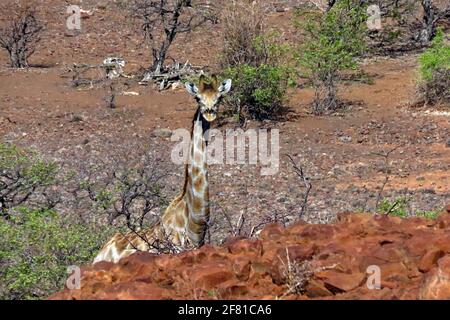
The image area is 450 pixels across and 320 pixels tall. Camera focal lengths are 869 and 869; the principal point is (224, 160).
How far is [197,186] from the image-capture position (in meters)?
6.76

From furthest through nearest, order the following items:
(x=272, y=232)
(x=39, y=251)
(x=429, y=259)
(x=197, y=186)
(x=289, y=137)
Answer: (x=289, y=137) < (x=39, y=251) < (x=197, y=186) < (x=272, y=232) < (x=429, y=259)

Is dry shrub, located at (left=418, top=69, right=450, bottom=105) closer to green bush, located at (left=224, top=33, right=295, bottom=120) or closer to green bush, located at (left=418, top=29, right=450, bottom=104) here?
green bush, located at (left=418, top=29, right=450, bottom=104)

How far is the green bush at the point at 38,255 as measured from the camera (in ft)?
21.1

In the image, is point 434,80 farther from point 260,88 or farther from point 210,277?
point 210,277

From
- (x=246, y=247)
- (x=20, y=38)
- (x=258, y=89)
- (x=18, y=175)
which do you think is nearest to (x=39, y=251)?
(x=18, y=175)

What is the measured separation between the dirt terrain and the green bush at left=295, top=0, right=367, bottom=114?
14.5 inches

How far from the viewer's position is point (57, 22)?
2248 centimetres

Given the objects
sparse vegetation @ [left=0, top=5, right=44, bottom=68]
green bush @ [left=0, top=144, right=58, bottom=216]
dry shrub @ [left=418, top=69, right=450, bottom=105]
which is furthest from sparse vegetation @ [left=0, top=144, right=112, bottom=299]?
sparse vegetation @ [left=0, top=5, right=44, bottom=68]

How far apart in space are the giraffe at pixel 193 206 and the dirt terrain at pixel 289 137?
1.28m

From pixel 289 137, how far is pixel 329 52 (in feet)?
7.43

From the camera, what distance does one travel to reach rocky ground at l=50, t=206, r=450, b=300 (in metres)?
3.35

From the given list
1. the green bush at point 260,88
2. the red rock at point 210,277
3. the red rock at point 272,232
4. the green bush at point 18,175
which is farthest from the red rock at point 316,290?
the green bush at point 260,88
